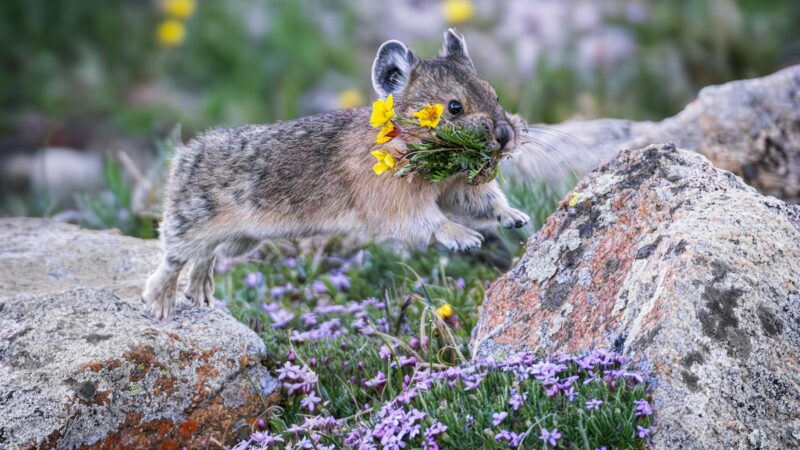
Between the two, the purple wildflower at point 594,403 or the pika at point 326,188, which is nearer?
the purple wildflower at point 594,403

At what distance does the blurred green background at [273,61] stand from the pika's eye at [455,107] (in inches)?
213

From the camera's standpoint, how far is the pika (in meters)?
5.96

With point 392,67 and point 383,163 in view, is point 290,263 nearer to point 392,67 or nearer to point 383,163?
point 392,67

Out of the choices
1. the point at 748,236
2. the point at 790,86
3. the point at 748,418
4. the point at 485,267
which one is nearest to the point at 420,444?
the point at 748,418

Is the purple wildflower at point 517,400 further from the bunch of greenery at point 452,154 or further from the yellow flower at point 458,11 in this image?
the yellow flower at point 458,11

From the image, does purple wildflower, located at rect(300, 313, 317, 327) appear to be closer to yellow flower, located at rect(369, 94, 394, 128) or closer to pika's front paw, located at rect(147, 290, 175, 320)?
pika's front paw, located at rect(147, 290, 175, 320)

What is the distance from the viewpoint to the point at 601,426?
4.34 meters

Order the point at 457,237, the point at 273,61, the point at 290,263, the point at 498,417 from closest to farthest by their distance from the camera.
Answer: the point at 498,417 < the point at 457,237 < the point at 290,263 < the point at 273,61

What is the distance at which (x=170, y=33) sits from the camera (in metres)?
12.5

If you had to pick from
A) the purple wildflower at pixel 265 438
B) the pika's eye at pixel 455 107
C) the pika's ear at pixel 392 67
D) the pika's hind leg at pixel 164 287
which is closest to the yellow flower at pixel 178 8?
the pika's hind leg at pixel 164 287

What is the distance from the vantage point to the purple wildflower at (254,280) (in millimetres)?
7863

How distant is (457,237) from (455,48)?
1.16 meters

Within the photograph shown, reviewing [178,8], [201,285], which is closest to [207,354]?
[201,285]

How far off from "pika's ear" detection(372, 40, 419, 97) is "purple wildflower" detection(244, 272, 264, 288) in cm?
234
